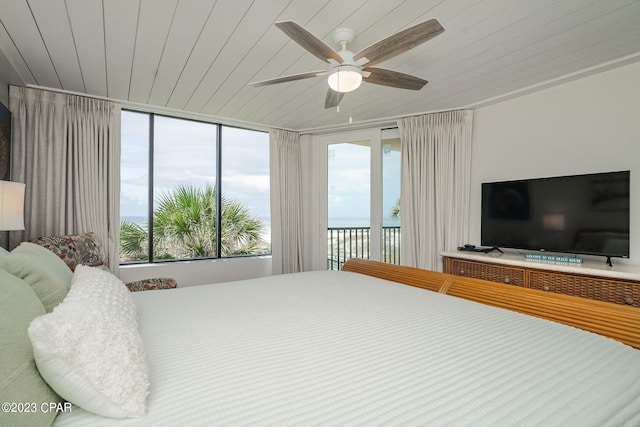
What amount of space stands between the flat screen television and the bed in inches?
58.1

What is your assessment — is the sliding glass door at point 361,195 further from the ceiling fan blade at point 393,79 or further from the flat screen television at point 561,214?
the ceiling fan blade at point 393,79

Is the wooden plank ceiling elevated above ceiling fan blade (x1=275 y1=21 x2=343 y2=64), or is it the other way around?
the wooden plank ceiling

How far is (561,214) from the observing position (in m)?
2.60

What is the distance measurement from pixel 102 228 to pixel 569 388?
368 centimetres

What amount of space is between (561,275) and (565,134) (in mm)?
1299

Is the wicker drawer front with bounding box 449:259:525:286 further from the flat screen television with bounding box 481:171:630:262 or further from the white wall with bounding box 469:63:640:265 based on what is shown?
the white wall with bounding box 469:63:640:265

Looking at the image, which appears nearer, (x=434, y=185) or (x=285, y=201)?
(x=434, y=185)

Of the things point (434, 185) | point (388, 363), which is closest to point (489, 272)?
point (434, 185)

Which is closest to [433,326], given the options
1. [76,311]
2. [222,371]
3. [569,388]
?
[569,388]

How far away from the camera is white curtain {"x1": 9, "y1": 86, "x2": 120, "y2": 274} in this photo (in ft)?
9.14

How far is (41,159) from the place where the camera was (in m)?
2.85

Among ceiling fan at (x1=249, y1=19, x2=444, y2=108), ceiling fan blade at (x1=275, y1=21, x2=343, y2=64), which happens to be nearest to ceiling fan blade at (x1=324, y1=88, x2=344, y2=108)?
ceiling fan at (x1=249, y1=19, x2=444, y2=108)

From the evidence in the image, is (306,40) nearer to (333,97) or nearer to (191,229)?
(333,97)

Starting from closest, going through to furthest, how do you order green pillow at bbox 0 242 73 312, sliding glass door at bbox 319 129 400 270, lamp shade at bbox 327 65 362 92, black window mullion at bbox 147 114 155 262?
green pillow at bbox 0 242 73 312
lamp shade at bbox 327 65 362 92
black window mullion at bbox 147 114 155 262
sliding glass door at bbox 319 129 400 270
